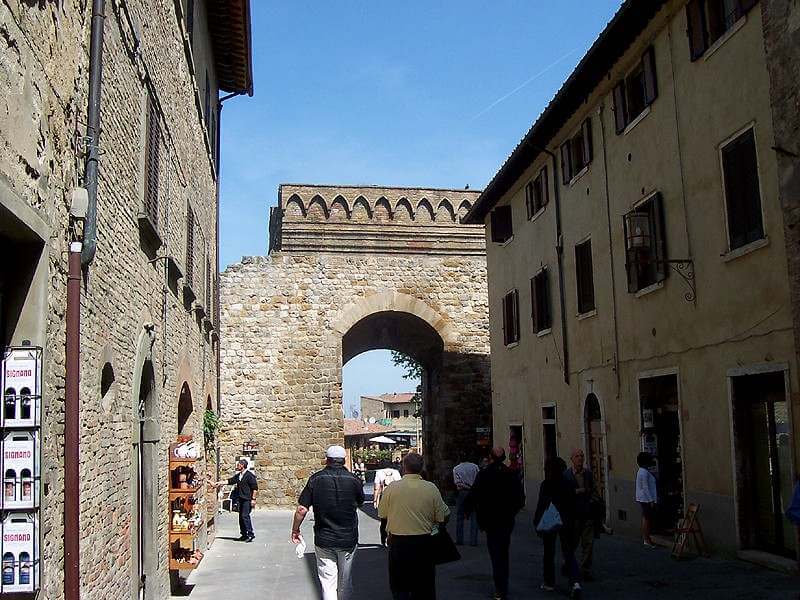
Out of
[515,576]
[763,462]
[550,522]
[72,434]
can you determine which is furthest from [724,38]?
[72,434]

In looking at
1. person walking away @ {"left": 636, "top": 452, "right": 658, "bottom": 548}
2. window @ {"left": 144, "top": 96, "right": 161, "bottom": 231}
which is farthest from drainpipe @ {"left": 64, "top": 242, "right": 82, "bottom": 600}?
person walking away @ {"left": 636, "top": 452, "right": 658, "bottom": 548}

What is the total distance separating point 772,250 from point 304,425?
16.0 metres

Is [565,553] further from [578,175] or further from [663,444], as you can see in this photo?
[578,175]

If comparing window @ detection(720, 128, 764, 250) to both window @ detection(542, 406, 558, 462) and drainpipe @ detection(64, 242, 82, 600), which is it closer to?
drainpipe @ detection(64, 242, 82, 600)

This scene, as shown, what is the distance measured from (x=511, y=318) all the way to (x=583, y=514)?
36.9 ft

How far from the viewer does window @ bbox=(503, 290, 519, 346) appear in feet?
66.8

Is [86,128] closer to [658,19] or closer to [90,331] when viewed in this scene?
[90,331]

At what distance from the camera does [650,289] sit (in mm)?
12688

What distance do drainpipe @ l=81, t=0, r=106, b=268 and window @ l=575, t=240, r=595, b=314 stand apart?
1066cm

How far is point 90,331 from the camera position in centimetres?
640

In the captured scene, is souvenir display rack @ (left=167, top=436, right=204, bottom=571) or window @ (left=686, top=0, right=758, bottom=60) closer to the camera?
souvenir display rack @ (left=167, top=436, right=204, bottom=571)

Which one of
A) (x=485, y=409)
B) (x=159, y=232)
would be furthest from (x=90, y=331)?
(x=485, y=409)

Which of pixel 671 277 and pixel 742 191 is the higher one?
pixel 742 191

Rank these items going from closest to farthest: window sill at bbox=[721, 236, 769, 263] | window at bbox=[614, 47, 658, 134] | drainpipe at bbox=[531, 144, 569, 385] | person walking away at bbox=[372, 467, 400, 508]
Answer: window sill at bbox=[721, 236, 769, 263] → window at bbox=[614, 47, 658, 134] → person walking away at bbox=[372, 467, 400, 508] → drainpipe at bbox=[531, 144, 569, 385]
